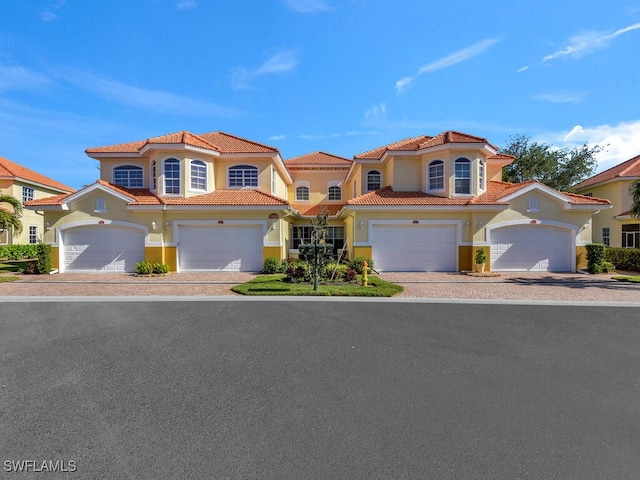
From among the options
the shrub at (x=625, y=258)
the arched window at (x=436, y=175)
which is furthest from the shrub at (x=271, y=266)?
the shrub at (x=625, y=258)

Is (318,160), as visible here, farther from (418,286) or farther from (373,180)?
(418,286)

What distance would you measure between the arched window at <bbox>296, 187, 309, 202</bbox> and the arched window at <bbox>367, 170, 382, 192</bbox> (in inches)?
232

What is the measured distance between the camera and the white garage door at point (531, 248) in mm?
16281

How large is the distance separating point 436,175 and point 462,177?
1.37 metres

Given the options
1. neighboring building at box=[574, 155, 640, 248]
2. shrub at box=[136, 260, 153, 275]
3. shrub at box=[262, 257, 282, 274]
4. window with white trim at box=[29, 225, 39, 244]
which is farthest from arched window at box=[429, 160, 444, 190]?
window with white trim at box=[29, 225, 39, 244]

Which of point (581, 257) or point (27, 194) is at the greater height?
point (27, 194)

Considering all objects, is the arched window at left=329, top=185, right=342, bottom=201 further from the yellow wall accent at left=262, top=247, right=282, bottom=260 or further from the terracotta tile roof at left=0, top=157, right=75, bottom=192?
the terracotta tile roof at left=0, top=157, right=75, bottom=192

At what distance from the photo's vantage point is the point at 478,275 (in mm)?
14734

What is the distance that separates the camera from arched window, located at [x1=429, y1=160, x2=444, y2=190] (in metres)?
17.3

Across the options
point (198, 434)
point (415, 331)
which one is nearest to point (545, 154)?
point (415, 331)

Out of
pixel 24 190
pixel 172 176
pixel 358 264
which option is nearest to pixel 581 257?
pixel 358 264

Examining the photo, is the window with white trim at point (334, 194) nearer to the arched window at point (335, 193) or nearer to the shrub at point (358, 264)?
the arched window at point (335, 193)

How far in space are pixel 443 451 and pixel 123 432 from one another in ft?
10.6

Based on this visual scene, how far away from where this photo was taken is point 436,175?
17516 millimetres
